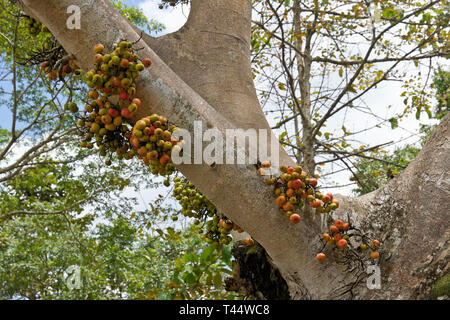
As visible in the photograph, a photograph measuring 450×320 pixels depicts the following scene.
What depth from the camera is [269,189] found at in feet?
6.00

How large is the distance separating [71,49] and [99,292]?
6725 millimetres

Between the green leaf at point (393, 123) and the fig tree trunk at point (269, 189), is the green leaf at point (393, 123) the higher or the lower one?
the higher one

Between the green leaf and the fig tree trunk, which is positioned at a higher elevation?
the green leaf

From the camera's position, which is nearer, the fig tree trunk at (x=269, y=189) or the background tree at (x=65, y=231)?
the fig tree trunk at (x=269, y=189)

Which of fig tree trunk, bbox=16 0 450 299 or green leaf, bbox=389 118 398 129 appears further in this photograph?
green leaf, bbox=389 118 398 129

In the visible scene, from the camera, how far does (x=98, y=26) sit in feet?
5.86

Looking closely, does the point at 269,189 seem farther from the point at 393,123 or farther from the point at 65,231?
the point at 65,231

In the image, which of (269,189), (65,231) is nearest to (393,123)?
(269,189)

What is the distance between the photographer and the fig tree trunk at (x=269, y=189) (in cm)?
178

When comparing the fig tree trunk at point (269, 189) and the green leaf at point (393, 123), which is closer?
the fig tree trunk at point (269, 189)

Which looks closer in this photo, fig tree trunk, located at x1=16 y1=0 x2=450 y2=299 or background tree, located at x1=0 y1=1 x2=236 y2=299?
fig tree trunk, located at x1=16 y1=0 x2=450 y2=299

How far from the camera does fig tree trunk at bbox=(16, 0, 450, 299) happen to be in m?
1.78

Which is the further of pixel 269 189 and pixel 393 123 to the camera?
pixel 393 123
